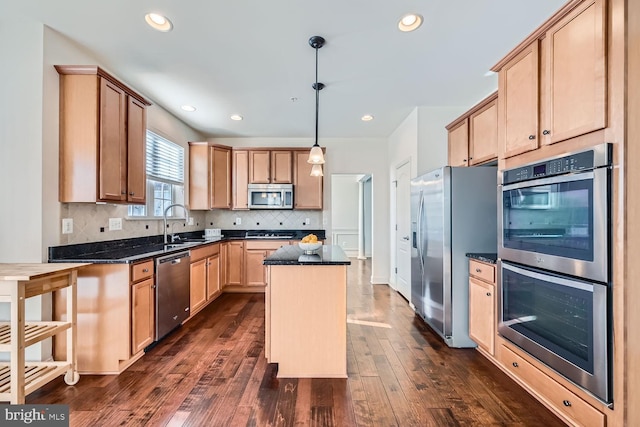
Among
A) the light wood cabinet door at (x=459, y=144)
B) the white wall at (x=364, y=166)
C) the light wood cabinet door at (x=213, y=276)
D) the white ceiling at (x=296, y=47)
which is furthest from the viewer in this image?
the white wall at (x=364, y=166)

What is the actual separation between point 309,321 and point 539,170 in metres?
1.85

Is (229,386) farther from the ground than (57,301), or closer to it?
closer to it

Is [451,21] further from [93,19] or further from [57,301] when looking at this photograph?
[57,301]

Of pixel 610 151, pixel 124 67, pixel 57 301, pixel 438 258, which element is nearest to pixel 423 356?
pixel 438 258

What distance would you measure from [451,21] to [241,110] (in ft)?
8.90

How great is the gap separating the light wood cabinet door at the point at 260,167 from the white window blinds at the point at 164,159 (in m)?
1.08

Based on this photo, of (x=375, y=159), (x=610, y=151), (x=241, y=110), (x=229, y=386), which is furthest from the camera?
(x=375, y=159)

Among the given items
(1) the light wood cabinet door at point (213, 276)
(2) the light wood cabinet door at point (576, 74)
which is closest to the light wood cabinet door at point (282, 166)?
(1) the light wood cabinet door at point (213, 276)

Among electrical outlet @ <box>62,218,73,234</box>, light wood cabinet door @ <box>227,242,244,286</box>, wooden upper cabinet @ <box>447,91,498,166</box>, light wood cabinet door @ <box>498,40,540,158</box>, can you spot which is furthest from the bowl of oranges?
light wood cabinet door @ <box>227,242,244,286</box>

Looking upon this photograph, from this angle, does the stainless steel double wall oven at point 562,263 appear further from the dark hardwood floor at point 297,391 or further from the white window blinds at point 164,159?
the white window blinds at point 164,159

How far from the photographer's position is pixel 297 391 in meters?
2.09

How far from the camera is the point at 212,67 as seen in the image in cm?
286

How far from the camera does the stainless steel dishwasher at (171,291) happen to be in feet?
9.21

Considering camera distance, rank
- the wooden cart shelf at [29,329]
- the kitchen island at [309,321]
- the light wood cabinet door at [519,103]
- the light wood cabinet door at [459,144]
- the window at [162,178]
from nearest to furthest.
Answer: the wooden cart shelf at [29,329] < the light wood cabinet door at [519,103] < the kitchen island at [309,321] < the light wood cabinet door at [459,144] < the window at [162,178]
